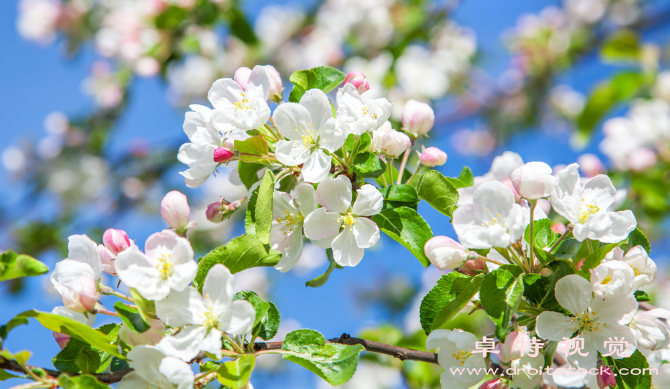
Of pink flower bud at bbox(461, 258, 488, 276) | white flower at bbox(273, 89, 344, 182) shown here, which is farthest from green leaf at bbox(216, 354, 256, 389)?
pink flower bud at bbox(461, 258, 488, 276)

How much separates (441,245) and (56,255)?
379cm

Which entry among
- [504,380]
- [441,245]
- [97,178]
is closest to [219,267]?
[441,245]

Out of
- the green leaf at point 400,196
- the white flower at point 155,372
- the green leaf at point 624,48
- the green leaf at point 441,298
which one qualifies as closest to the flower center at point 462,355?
the green leaf at point 441,298

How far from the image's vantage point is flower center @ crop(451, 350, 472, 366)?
1040mm

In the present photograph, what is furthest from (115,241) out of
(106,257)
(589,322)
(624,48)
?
(624,48)

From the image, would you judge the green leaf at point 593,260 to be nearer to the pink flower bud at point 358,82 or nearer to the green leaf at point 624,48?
the pink flower bud at point 358,82

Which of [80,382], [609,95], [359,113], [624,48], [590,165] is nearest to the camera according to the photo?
[80,382]

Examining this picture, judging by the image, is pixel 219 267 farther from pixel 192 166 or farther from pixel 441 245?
pixel 441 245

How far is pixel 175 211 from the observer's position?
3.48 ft

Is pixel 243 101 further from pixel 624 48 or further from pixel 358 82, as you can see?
pixel 624 48

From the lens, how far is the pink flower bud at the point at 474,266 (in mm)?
1031

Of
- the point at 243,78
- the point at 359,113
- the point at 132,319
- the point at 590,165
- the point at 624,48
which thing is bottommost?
the point at 132,319

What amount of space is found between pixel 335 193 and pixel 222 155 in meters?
0.27

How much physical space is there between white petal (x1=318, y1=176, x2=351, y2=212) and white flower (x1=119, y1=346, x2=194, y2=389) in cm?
43
